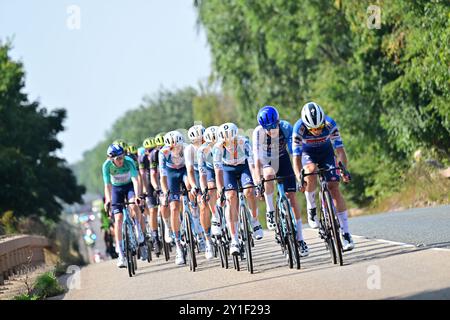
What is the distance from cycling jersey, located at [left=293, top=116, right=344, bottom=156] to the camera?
14617mm

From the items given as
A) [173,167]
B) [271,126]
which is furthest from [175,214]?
[271,126]

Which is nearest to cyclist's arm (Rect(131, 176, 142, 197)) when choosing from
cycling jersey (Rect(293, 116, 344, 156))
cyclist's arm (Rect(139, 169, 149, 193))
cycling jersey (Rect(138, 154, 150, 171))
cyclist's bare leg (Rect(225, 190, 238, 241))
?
cyclist's bare leg (Rect(225, 190, 238, 241))

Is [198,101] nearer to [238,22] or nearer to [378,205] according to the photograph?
[238,22]

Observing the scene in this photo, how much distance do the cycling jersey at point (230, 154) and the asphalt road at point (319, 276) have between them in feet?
5.16

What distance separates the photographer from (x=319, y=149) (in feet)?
49.1

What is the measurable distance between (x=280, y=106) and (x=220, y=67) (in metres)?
3.30

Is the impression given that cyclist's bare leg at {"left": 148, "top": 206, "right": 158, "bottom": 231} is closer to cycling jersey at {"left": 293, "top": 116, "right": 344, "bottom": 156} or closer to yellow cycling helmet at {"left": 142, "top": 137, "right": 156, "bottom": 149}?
yellow cycling helmet at {"left": 142, "top": 137, "right": 156, "bottom": 149}

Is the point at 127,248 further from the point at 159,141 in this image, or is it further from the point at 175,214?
the point at 159,141

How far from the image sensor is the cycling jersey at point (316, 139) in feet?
48.0

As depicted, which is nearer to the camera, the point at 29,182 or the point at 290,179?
the point at 290,179

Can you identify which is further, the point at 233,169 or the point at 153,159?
the point at 153,159

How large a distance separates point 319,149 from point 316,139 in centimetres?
19

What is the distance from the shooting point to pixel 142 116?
596ft
